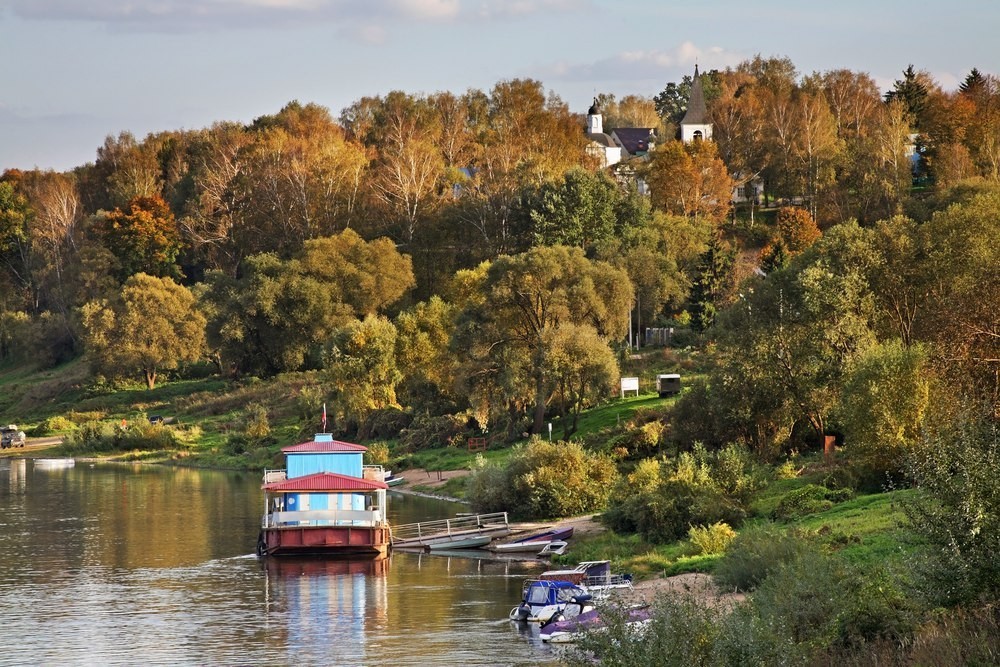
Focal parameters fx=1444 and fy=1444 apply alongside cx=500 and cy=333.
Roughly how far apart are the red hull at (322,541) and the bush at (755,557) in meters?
21.0

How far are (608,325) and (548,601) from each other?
44.0 meters

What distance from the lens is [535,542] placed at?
197ft

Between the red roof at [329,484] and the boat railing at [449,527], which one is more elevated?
the red roof at [329,484]

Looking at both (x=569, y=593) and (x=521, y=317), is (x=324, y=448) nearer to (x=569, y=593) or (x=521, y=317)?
(x=521, y=317)

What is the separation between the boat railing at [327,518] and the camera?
61.8 meters

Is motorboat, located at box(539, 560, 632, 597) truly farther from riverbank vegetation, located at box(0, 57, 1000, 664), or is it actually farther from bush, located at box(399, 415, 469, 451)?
bush, located at box(399, 415, 469, 451)

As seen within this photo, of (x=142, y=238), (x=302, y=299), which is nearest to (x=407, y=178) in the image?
(x=302, y=299)

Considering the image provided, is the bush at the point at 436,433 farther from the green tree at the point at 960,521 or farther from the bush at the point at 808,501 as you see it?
the green tree at the point at 960,521

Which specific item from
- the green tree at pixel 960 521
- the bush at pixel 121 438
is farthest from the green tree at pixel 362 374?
the green tree at pixel 960 521

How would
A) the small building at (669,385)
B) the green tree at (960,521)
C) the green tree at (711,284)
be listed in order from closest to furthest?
the green tree at (960,521), the small building at (669,385), the green tree at (711,284)

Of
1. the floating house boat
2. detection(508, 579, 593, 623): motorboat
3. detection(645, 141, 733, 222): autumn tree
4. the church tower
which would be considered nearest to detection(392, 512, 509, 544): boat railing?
the floating house boat

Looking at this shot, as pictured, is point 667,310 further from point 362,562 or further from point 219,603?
point 219,603

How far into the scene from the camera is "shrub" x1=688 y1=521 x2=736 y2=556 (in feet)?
170

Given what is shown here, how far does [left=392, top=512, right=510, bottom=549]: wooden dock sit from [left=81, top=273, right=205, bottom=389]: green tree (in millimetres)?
66608
